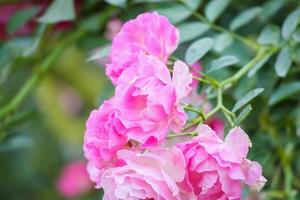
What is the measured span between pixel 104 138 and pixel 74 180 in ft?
3.23

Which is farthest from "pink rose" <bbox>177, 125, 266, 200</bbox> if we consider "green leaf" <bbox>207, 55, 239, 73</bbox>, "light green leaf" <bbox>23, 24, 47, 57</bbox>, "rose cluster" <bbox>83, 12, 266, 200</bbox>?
"light green leaf" <bbox>23, 24, 47, 57</bbox>

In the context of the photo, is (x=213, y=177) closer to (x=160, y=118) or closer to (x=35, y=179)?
(x=160, y=118)

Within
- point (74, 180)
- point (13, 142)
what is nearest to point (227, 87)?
point (13, 142)

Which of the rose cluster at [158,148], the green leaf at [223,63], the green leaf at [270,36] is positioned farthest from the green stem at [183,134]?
the green leaf at [270,36]

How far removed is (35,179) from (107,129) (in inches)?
46.0

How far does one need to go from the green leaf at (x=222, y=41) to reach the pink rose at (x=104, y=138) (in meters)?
0.22

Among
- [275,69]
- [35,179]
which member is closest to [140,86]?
[275,69]

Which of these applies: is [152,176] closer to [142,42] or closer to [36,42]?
[142,42]

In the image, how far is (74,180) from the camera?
1.58 metres

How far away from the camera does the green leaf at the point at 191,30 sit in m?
0.81

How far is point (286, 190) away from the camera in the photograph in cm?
82

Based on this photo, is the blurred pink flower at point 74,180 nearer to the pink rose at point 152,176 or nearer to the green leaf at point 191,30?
the green leaf at point 191,30

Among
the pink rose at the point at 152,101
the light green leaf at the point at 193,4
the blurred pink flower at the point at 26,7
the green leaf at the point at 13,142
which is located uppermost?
the pink rose at the point at 152,101

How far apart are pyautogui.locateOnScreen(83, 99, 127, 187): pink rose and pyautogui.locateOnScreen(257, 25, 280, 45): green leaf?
238mm
